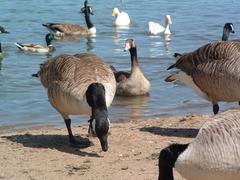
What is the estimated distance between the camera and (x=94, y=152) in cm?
843

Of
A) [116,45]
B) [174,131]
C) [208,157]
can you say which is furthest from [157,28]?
[208,157]

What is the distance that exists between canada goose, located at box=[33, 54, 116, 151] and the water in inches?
91.5

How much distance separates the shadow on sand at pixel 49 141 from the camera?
862cm

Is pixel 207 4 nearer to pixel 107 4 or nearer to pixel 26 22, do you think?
pixel 107 4

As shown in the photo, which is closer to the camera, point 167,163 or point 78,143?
point 167,163

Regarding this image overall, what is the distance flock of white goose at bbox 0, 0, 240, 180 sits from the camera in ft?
17.5

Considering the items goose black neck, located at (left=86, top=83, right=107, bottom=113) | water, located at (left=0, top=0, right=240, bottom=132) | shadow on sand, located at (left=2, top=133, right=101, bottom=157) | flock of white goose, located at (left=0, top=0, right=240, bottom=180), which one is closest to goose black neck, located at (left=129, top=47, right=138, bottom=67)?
water, located at (left=0, top=0, right=240, bottom=132)

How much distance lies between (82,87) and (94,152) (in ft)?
2.87

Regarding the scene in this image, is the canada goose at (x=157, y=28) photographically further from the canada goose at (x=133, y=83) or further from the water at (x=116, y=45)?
the canada goose at (x=133, y=83)

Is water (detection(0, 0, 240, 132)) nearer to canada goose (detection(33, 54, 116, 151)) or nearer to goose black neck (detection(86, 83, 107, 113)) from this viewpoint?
canada goose (detection(33, 54, 116, 151))

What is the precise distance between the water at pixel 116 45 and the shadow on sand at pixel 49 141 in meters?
1.51

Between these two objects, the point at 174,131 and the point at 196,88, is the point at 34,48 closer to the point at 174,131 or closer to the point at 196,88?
Result: the point at 196,88

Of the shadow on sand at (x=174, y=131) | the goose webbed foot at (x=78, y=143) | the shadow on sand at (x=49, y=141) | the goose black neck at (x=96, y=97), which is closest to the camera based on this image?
the goose black neck at (x=96, y=97)

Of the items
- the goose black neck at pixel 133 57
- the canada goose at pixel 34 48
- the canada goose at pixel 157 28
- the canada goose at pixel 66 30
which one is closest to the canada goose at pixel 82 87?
the goose black neck at pixel 133 57
